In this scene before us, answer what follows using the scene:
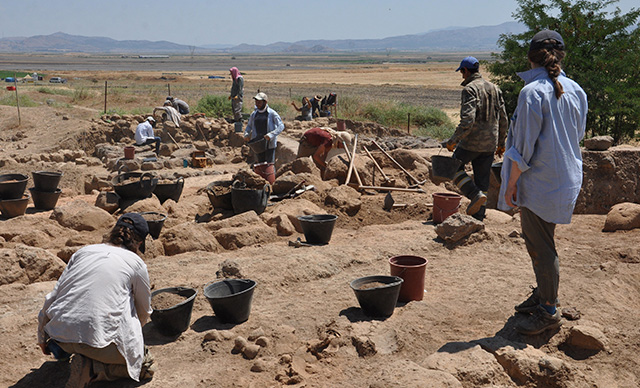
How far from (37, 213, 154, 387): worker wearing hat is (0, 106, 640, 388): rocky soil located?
25cm

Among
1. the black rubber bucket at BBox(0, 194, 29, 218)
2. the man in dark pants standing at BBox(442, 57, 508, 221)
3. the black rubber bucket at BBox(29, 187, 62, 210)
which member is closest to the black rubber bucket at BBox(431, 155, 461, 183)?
the man in dark pants standing at BBox(442, 57, 508, 221)

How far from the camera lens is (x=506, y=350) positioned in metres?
3.88

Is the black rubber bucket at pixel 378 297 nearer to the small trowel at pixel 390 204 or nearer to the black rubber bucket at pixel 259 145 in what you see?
the small trowel at pixel 390 204

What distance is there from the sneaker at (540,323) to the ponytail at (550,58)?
1.50 meters

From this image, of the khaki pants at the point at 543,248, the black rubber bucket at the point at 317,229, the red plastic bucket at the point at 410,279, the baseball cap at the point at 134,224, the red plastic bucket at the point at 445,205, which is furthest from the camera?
the red plastic bucket at the point at 445,205

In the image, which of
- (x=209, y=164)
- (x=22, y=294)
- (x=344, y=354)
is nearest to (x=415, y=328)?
(x=344, y=354)

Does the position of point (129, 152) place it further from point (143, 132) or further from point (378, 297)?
point (378, 297)

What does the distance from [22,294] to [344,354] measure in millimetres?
2878

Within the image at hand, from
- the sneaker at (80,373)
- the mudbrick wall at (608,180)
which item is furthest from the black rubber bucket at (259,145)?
the sneaker at (80,373)

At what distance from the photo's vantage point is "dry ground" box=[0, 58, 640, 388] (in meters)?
3.80

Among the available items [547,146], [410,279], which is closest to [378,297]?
[410,279]

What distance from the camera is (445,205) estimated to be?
7.11 meters

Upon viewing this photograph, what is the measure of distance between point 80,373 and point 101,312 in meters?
0.40

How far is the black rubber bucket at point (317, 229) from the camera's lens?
653 cm
